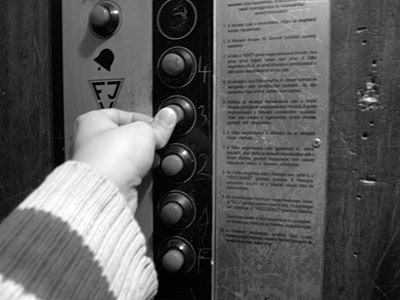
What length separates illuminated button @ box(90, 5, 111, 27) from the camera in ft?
2.86

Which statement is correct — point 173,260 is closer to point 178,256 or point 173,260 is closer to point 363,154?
point 178,256

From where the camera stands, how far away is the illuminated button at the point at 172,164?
0.83m

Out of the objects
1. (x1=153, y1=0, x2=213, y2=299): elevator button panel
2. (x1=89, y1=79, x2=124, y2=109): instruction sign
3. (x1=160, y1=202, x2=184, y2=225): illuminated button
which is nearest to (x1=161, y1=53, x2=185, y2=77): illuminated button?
(x1=153, y1=0, x2=213, y2=299): elevator button panel

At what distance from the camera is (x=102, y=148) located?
732 mm

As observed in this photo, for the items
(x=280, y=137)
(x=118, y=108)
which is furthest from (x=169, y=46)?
(x=280, y=137)

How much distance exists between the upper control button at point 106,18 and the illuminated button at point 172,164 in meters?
0.29

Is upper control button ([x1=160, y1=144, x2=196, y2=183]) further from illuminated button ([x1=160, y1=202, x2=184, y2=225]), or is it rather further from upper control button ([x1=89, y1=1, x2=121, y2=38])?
upper control button ([x1=89, y1=1, x2=121, y2=38])

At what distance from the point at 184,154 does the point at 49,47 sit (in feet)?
1.35

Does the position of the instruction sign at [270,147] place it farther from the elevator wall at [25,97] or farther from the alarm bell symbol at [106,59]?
the elevator wall at [25,97]

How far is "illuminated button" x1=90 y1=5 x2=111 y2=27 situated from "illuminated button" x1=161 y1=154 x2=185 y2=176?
0.31 m

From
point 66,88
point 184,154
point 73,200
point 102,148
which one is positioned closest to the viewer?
point 73,200

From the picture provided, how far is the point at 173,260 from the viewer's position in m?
0.84

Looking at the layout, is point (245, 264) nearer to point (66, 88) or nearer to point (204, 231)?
point (204, 231)

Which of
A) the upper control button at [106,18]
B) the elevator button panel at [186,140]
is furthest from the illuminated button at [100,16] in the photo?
the elevator button panel at [186,140]
